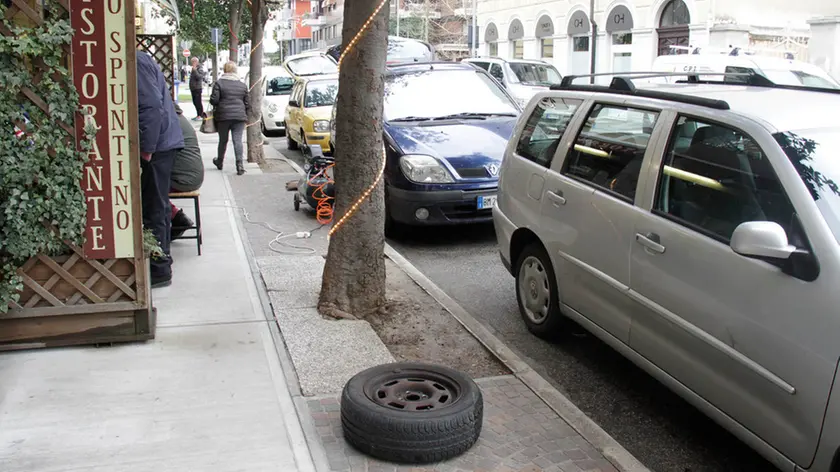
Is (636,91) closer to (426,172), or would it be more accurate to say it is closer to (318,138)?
(426,172)

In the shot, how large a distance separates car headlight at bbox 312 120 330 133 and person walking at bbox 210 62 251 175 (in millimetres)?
2180

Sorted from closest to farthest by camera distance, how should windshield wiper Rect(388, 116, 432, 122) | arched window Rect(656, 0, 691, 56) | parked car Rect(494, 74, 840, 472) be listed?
parked car Rect(494, 74, 840, 472) < windshield wiper Rect(388, 116, 432, 122) < arched window Rect(656, 0, 691, 56)

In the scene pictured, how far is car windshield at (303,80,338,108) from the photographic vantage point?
15672mm

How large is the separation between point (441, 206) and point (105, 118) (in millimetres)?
4019

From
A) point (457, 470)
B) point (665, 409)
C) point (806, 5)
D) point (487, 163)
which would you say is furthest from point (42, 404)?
A: point (806, 5)

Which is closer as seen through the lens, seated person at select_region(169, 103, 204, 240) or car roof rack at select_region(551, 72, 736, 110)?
car roof rack at select_region(551, 72, 736, 110)

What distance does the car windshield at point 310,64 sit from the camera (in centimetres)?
2375

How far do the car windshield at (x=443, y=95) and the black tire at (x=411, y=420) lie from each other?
18.1 ft

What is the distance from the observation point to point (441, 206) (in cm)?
816

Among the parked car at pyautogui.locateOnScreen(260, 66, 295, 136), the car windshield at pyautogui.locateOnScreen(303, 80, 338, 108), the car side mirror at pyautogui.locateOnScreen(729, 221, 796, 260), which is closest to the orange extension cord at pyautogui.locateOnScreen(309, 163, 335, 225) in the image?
the car side mirror at pyautogui.locateOnScreen(729, 221, 796, 260)

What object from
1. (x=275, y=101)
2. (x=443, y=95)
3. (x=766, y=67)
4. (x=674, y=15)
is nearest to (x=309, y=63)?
(x=275, y=101)

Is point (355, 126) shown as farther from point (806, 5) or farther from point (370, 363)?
point (806, 5)

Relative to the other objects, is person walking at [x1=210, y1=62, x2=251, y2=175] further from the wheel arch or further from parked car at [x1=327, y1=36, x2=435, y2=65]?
parked car at [x1=327, y1=36, x2=435, y2=65]

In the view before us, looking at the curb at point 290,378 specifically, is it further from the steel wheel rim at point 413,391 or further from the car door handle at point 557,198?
the car door handle at point 557,198
